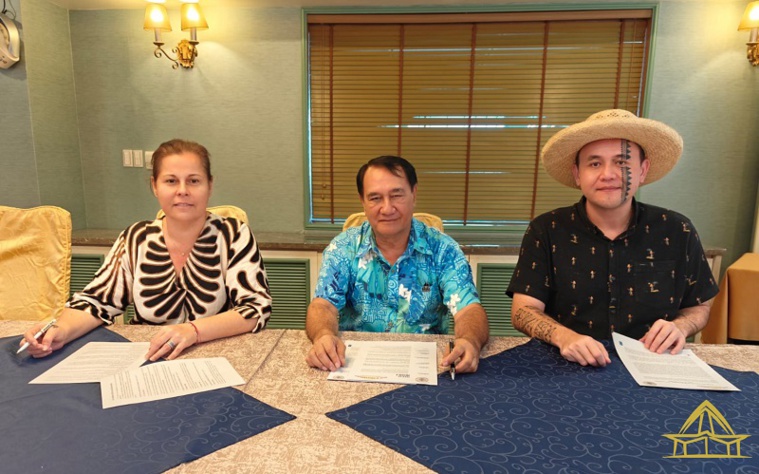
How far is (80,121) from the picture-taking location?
314 cm

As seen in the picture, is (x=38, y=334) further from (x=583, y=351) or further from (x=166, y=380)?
(x=583, y=351)

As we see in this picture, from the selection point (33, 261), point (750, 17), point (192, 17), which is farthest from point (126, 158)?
point (750, 17)

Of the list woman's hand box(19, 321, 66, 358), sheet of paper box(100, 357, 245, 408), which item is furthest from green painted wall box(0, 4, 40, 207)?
sheet of paper box(100, 357, 245, 408)

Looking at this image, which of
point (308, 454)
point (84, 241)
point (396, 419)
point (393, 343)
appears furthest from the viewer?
point (84, 241)

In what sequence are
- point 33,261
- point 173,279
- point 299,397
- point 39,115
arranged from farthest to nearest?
point 39,115 → point 33,261 → point 173,279 → point 299,397

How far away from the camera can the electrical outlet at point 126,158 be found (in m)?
3.15

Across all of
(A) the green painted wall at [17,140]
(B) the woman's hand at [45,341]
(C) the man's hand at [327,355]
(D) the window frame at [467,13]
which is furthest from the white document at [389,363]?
(A) the green painted wall at [17,140]

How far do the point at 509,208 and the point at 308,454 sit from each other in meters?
2.63

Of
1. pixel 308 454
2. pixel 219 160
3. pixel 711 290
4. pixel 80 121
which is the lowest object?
pixel 308 454

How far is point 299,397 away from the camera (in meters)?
0.98

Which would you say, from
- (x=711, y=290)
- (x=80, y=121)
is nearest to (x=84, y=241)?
(x=80, y=121)

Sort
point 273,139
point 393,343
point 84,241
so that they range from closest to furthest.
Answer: point 393,343
point 84,241
point 273,139

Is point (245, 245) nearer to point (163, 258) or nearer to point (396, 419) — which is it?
point (163, 258)

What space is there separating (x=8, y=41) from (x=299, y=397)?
116 inches
